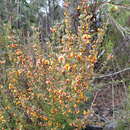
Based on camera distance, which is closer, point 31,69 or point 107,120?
point 31,69

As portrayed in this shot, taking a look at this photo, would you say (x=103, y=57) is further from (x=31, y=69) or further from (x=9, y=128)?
(x=9, y=128)

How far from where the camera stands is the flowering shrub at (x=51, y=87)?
7.97ft

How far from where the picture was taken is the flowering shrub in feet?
7.97

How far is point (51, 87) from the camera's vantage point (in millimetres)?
2500

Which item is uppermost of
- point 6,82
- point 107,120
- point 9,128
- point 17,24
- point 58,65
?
point 17,24

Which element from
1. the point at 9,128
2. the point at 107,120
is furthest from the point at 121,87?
the point at 9,128

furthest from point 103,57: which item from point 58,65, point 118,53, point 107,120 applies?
point 58,65

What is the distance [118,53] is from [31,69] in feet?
6.48

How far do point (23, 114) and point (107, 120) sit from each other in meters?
1.11

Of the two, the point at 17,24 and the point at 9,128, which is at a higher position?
the point at 17,24

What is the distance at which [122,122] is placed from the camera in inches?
116

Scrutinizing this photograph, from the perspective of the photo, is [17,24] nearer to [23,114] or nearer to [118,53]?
[118,53]

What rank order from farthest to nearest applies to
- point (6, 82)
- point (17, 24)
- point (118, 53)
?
point (17, 24) → point (118, 53) → point (6, 82)

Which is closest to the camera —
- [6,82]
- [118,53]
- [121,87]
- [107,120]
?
[6,82]
